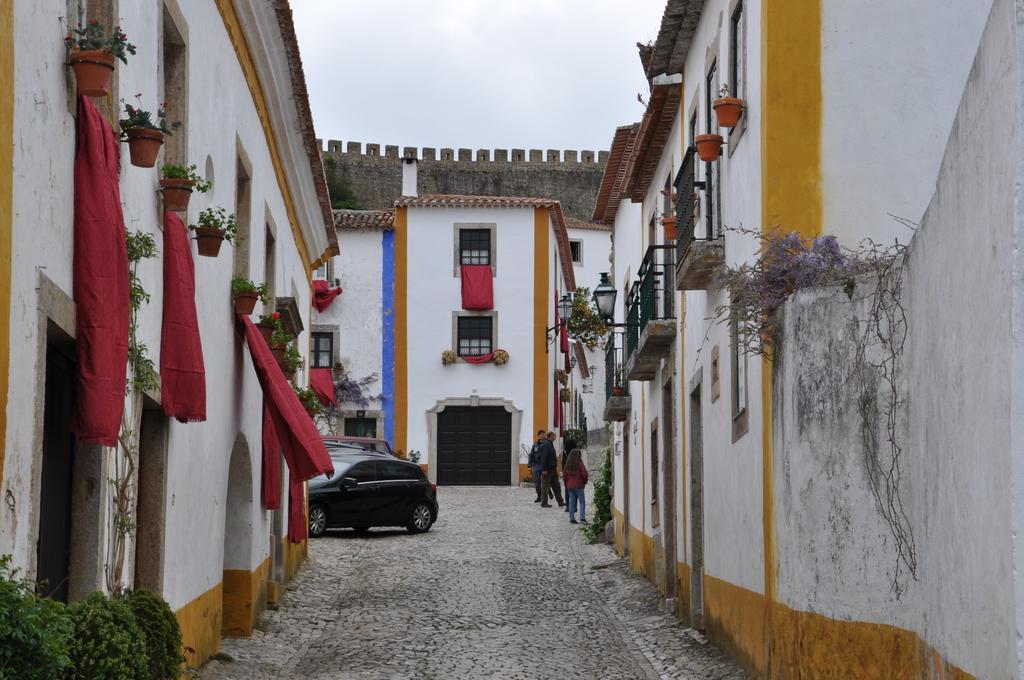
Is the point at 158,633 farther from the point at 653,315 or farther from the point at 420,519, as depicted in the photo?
the point at 420,519

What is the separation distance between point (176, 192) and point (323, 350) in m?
32.5

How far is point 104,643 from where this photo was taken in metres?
6.98

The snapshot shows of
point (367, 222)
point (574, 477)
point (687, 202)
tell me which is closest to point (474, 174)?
point (367, 222)

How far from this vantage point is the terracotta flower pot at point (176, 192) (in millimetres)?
9750

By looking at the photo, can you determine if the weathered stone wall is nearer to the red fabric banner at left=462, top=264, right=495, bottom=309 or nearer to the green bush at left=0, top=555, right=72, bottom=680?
the red fabric banner at left=462, top=264, right=495, bottom=309

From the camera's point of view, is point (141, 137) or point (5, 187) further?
point (141, 137)

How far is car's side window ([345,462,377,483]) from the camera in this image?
80.7ft

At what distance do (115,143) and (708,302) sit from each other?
7.54m

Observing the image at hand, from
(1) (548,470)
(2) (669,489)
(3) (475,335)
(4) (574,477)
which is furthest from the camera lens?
(3) (475,335)

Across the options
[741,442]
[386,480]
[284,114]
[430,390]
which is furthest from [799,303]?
[430,390]

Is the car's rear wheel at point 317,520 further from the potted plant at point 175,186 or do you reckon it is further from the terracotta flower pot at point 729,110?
the potted plant at point 175,186

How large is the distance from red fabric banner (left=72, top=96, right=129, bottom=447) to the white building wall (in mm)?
135

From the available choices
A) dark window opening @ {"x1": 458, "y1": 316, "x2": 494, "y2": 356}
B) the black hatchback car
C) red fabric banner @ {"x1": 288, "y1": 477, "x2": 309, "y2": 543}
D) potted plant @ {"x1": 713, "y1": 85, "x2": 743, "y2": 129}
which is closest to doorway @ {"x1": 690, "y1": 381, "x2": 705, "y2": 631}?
potted plant @ {"x1": 713, "y1": 85, "x2": 743, "y2": 129}

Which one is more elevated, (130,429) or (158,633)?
(130,429)
